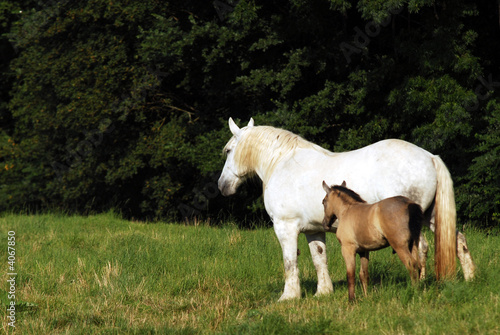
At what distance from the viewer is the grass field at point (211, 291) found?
507 cm

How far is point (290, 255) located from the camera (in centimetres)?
650

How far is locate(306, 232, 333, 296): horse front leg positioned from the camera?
665 cm

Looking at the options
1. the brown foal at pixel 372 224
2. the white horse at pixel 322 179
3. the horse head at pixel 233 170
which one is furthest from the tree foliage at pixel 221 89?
the brown foal at pixel 372 224

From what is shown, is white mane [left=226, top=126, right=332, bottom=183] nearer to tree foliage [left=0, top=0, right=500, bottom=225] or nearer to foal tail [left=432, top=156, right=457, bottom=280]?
foal tail [left=432, top=156, right=457, bottom=280]

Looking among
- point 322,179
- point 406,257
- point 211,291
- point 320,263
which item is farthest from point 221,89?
point 406,257

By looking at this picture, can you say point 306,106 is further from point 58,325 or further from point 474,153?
point 58,325

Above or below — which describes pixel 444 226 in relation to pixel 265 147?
below

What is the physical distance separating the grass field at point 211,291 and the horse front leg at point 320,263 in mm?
140

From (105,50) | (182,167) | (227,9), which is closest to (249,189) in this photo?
(182,167)

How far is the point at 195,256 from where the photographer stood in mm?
8594

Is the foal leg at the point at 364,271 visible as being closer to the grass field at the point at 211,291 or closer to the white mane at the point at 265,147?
the grass field at the point at 211,291

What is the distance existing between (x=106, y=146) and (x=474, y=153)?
11.1 metres

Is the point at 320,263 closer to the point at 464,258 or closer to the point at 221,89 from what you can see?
the point at 464,258

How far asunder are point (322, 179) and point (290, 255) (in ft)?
3.20
